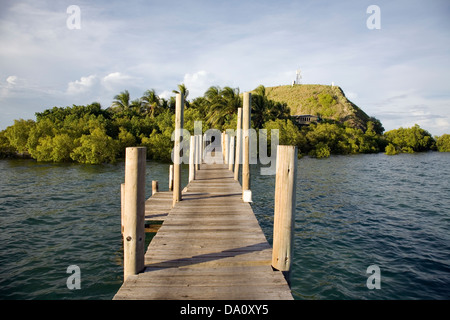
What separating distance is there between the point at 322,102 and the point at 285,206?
9334 centimetres

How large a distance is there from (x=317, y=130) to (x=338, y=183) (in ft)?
94.4

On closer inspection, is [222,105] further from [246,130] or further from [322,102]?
[322,102]

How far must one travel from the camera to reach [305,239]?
9672 mm

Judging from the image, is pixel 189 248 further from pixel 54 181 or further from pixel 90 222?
pixel 54 181

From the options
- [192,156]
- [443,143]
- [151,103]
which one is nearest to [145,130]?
[151,103]

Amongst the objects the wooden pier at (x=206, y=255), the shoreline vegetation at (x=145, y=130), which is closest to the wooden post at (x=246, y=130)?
the wooden pier at (x=206, y=255)

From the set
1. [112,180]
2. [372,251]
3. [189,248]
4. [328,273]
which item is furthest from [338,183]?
[189,248]

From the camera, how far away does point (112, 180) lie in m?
20.0

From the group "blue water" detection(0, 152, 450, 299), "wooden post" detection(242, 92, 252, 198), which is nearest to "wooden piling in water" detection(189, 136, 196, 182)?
"wooden post" detection(242, 92, 252, 198)

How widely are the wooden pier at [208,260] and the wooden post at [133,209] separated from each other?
29 cm

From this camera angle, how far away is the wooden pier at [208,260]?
3.76 meters

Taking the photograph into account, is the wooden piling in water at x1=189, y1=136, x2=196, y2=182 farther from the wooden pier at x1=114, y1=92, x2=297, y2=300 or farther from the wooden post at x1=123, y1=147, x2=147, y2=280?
the wooden post at x1=123, y1=147, x2=147, y2=280

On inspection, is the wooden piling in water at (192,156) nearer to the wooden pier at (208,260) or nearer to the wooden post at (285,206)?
the wooden pier at (208,260)

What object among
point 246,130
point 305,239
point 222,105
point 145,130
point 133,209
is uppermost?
point 222,105
